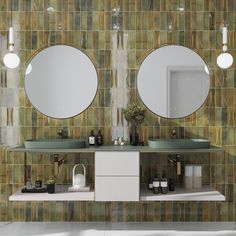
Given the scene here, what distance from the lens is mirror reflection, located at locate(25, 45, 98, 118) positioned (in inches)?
192

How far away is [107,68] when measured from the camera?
16.1ft

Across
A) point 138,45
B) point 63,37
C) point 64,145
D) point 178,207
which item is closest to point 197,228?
point 178,207

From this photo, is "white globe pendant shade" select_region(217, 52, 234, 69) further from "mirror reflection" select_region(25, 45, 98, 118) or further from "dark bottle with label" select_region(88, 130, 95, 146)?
"dark bottle with label" select_region(88, 130, 95, 146)

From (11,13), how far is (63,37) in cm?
64

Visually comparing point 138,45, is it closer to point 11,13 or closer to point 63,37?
point 63,37

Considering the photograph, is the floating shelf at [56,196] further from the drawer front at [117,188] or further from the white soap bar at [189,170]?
the white soap bar at [189,170]

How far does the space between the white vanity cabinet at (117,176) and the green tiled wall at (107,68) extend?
0.54m

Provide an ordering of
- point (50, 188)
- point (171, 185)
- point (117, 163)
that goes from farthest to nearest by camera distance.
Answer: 1. point (171, 185)
2. point (50, 188)
3. point (117, 163)

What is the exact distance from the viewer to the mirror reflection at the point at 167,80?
489 cm

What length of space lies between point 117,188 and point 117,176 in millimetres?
119

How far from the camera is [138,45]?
4906 mm

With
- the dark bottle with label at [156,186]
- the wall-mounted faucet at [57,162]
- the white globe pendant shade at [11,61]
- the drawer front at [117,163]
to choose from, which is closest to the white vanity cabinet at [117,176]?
the drawer front at [117,163]

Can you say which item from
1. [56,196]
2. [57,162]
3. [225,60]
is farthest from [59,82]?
[225,60]

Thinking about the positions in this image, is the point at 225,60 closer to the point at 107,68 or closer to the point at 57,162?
the point at 107,68
